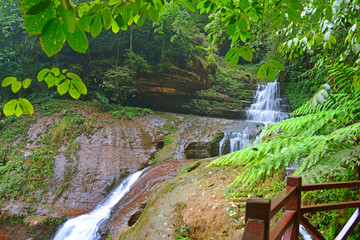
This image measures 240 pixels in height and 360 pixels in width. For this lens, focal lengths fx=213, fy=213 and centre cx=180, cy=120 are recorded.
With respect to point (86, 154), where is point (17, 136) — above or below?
above

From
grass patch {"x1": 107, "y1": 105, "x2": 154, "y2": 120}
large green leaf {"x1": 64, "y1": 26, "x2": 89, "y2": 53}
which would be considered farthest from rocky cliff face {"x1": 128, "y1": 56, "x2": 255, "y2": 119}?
large green leaf {"x1": 64, "y1": 26, "x2": 89, "y2": 53}

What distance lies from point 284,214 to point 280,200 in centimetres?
32

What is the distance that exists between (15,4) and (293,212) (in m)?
15.7

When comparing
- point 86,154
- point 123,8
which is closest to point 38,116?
point 86,154

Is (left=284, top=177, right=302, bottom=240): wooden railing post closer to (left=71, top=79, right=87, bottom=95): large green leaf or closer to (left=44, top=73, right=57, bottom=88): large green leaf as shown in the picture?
(left=71, top=79, right=87, bottom=95): large green leaf

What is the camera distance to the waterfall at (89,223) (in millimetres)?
5274

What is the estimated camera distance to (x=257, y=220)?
0.81 m

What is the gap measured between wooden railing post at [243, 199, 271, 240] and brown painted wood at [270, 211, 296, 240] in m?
0.26

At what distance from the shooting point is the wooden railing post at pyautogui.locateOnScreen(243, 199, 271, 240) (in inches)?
31.0

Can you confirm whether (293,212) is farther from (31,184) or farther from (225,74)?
(225,74)

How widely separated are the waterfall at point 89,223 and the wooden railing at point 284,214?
16.3 ft

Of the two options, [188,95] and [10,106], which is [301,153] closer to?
[10,106]

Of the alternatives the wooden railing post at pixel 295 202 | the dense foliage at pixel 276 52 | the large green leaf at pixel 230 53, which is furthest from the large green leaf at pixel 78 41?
the wooden railing post at pixel 295 202

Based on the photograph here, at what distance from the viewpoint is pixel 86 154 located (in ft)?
27.4
